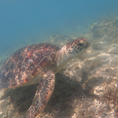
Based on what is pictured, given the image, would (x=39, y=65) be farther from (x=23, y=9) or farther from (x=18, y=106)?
(x=23, y=9)

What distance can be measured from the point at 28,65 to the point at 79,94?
2282 millimetres

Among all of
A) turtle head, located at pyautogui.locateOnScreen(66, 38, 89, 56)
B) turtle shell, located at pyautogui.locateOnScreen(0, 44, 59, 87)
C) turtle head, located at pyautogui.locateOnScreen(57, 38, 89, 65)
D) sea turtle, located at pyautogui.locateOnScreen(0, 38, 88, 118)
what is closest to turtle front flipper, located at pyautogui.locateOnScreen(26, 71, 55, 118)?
sea turtle, located at pyautogui.locateOnScreen(0, 38, 88, 118)

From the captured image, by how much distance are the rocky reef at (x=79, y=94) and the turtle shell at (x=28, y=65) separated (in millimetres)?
419

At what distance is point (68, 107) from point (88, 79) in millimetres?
1299

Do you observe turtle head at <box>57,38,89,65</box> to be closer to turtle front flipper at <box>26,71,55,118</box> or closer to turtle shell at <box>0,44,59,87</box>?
turtle shell at <box>0,44,59,87</box>

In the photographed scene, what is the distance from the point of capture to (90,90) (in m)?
3.62

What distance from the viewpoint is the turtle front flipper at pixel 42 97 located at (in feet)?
10.6

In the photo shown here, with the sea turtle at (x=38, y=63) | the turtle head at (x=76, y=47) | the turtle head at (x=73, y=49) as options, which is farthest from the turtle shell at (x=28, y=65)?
the turtle head at (x=76, y=47)

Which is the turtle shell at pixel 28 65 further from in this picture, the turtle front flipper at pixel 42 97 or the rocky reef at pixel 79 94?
the turtle front flipper at pixel 42 97

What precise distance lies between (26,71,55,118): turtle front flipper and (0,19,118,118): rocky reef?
26 centimetres

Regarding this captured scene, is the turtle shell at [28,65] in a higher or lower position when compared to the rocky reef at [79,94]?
higher

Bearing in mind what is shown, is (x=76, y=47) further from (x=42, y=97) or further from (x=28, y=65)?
(x=42, y=97)

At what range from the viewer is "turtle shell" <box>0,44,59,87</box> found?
14.7ft

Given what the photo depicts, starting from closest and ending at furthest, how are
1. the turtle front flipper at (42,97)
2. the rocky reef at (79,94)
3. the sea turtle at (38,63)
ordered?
the rocky reef at (79,94) < the turtle front flipper at (42,97) < the sea turtle at (38,63)
